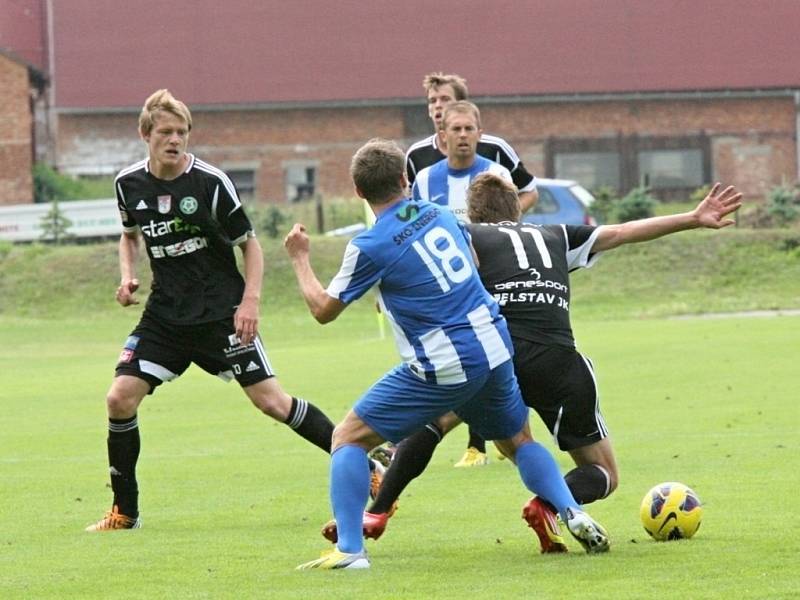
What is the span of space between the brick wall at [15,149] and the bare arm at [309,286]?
44183 mm

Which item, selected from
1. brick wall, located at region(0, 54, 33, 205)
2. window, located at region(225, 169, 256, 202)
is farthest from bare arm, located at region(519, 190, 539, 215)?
window, located at region(225, 169, 256, 202)

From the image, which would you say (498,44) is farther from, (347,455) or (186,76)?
(347,455)

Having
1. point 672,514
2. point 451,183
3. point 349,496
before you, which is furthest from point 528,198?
point 349,496

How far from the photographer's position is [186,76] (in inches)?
2090

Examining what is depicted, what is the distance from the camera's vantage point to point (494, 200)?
784 cm

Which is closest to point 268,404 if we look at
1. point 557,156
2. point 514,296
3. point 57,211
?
point 514,296

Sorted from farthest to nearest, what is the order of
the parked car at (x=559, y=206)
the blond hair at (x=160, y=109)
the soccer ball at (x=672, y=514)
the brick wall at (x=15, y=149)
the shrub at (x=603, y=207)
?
the brick wall at (x=15, y=149)
the shrub at (x=603, y=207)
the parked car at (x=559, y=206)
the blond hair at (x=160, y=109)
the soccer ball at (x=672, y=514)

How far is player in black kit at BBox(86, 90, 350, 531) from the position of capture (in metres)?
8.78

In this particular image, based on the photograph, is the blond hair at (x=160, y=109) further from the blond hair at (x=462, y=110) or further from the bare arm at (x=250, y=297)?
the blond hair at (x=462, y=110)

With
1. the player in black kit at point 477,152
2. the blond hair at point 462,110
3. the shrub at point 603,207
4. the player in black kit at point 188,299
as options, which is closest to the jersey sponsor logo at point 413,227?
the player in black kit at point 188,299

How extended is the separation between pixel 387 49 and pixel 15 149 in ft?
40.6

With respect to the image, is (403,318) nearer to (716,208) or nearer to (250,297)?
(716,208)

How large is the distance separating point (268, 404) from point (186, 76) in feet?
149

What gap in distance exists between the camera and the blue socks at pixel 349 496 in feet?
22.7
